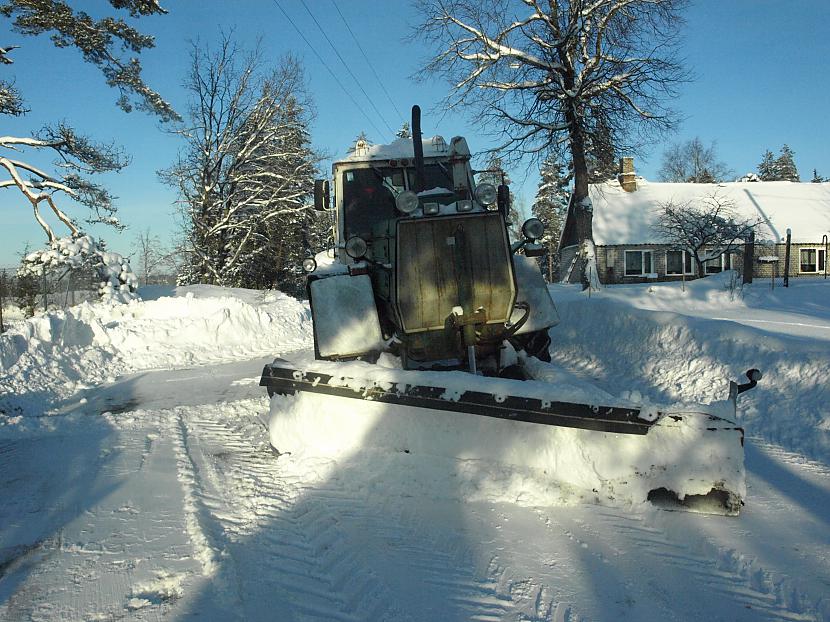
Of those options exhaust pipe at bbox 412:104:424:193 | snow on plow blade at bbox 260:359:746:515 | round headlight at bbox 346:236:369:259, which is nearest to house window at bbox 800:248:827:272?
exhaust pipe at bbox 412:104:424:193

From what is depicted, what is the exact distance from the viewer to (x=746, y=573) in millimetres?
2992

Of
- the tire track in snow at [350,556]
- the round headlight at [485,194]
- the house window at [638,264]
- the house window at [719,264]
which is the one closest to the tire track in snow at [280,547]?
A: the tire track in snow at [350,556]

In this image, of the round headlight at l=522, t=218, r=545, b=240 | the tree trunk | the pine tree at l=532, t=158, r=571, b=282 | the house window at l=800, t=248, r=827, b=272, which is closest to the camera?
the round headlight at l=522, t=218, r=545, b=240

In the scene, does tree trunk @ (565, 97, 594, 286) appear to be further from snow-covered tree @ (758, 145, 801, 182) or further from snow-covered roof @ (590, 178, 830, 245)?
snow-covered tree @ (758, 145, 801, 182)

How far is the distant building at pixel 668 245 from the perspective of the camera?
103 feet

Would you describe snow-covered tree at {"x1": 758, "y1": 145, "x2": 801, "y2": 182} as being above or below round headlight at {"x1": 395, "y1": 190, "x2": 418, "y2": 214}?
above

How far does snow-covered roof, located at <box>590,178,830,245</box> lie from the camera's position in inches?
1248

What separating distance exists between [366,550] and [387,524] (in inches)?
13.2

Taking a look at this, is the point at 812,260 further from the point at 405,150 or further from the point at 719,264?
the point at 405,150

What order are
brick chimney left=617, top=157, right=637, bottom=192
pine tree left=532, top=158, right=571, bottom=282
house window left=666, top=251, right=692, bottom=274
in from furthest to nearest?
1. pine tree left=532, top=158, right=571, bottom=282
2. brick chimney left=617, top=157, right=637, bottom=192
3. house window left=666, top=251, right=692, bottom=274

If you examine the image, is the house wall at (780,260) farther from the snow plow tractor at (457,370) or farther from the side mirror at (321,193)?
the side mirror at (321,193)

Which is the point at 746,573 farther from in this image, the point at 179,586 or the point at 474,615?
the point at 179,586

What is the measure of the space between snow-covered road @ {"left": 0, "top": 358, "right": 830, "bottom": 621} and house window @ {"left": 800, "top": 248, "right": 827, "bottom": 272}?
33.9 metres

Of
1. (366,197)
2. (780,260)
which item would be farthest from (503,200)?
(780,260)
